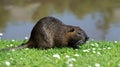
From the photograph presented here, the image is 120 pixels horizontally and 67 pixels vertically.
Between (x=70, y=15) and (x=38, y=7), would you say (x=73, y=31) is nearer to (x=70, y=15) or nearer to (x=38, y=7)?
(x=70, y=15)

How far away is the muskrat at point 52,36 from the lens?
8.16 m

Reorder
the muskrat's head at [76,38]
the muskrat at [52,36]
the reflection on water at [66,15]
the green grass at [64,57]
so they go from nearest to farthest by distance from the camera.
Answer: the green grass at [64,57], the muskrat at [52,36], the muskrat's head at [76,38], the reflection on water at [66,15]

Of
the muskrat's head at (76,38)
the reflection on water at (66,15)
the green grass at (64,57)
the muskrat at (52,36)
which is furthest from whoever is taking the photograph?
the reflection on water at (66,15)

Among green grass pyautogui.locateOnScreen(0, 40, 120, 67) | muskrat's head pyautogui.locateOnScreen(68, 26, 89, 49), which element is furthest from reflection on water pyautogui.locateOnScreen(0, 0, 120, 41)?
green grass pyautogui.locateOnScreen(0, 40, 120, 67)

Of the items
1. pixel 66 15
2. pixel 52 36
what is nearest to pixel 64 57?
pixel 52 36

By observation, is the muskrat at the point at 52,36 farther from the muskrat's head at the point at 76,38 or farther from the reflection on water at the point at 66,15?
the reflection on water at the point at 66,15

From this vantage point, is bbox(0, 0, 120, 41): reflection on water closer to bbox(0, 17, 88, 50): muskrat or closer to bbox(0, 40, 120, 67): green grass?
bbox(0, 17, 88, 50): muskrat

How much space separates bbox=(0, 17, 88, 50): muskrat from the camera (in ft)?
26.8

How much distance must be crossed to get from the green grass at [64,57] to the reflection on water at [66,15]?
5.91m

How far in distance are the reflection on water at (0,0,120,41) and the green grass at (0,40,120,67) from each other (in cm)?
591

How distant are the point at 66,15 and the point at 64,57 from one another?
11.5 m

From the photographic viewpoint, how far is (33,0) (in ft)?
73.4

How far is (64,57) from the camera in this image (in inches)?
281

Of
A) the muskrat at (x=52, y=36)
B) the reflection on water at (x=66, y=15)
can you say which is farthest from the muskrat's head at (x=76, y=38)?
the reflection on water at (x=66, y=15)
